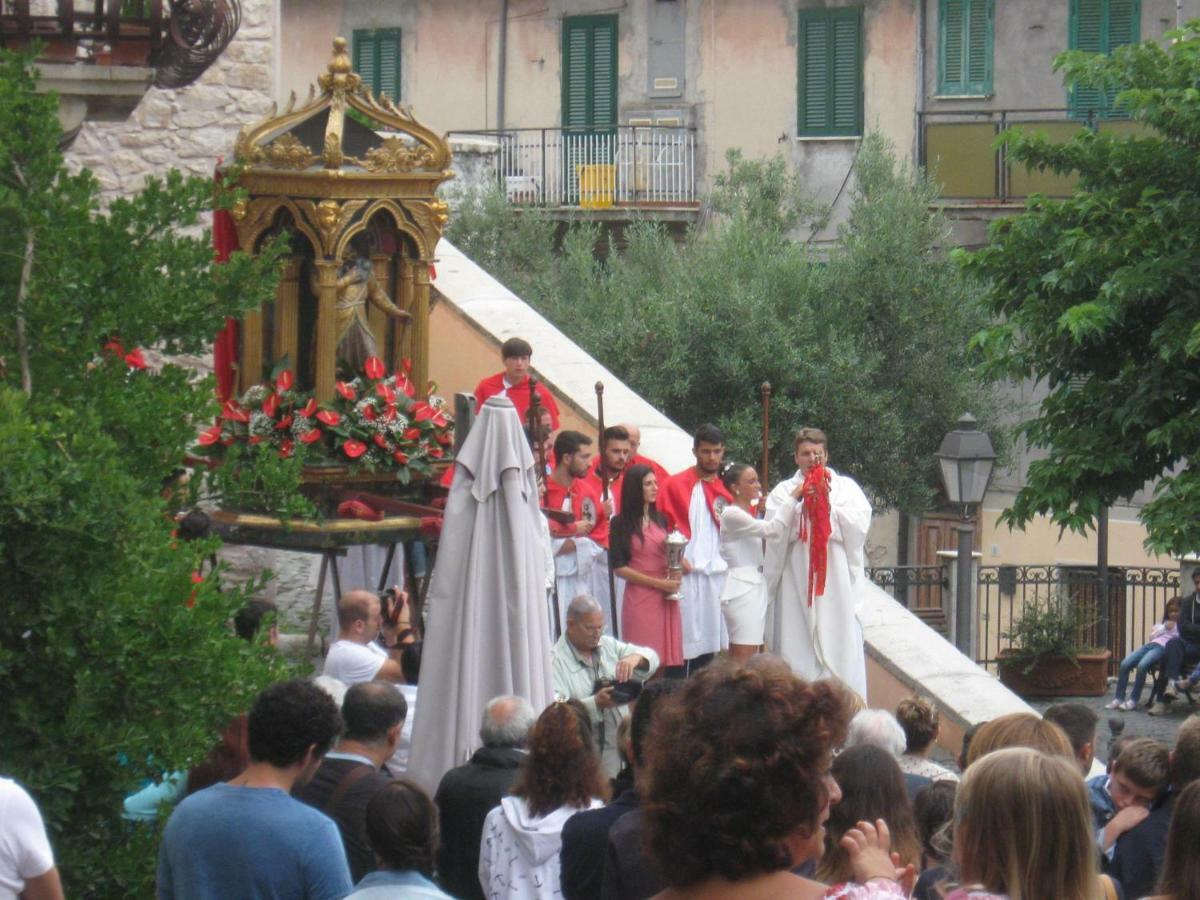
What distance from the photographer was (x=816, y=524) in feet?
36.7

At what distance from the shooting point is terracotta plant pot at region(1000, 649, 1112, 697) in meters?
17.3

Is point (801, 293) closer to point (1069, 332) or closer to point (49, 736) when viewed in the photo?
point (1069, 332)

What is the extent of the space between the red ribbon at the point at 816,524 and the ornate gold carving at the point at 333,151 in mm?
2931

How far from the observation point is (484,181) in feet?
86.4

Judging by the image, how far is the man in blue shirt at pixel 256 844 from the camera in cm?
507

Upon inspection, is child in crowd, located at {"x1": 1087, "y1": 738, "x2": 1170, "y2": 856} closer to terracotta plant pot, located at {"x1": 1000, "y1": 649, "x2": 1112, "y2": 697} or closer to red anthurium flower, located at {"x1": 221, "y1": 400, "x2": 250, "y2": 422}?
red anthurium flower, located at {"x1": 221, "y1": 400, "x2": 250, "y2": 422}

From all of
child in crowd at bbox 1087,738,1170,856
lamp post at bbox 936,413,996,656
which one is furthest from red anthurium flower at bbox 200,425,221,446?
child in crowd at bbox 1087,738,1170,856

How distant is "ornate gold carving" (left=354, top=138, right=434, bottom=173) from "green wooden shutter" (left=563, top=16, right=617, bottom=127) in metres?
17.9

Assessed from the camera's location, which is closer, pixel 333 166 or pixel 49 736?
pixel 49 736

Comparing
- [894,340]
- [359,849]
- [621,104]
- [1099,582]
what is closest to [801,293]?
[894,340]

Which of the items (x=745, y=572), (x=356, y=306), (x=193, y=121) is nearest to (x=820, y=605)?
(x=745, y=572)

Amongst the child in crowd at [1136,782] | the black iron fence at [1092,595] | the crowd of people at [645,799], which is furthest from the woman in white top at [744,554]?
the black iron fence at [1092,595]

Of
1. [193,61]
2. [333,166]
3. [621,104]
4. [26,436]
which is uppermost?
[621,104]

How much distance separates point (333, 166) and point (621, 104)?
60.0 ft
